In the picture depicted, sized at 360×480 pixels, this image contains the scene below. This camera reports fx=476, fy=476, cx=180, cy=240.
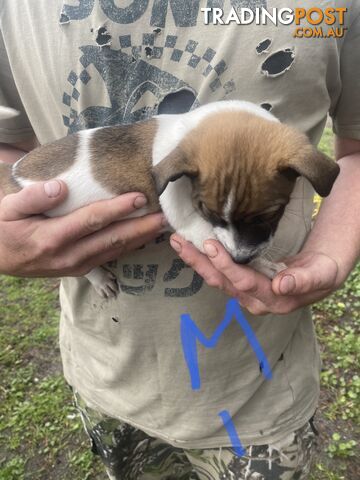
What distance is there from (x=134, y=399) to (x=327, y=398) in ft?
8.44

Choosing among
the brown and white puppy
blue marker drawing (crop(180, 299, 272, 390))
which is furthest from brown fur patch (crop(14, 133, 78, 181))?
blue marker drawing (crop(180, 299, 272, 390))

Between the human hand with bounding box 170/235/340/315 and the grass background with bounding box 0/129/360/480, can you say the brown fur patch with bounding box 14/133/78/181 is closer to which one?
the human hand with bounding box 170/235/340/315

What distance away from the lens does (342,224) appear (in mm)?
2203

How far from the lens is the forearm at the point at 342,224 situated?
2092mm

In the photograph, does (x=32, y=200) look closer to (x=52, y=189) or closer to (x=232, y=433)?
(x=52, y=189)

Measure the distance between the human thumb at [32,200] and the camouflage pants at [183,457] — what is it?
113 centimetres

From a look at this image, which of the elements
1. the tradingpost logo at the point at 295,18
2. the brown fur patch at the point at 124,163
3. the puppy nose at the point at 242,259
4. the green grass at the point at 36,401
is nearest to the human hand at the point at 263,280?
the puppy nose at the point at 242,259

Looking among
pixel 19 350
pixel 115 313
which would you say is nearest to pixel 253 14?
pixel 115 313

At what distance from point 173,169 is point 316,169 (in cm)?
58

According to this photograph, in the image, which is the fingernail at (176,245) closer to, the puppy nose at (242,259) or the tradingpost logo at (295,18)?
the puppy nose at (242,259)

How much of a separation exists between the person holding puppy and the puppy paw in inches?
1.7

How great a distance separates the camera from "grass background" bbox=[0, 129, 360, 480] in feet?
13.2

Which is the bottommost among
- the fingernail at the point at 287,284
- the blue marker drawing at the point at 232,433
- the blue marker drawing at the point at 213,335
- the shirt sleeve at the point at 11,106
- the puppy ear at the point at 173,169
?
the blue marker drawing at the point at 232,433

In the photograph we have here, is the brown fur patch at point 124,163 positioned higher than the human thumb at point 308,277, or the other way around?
the brown fur patch at point 124,163
